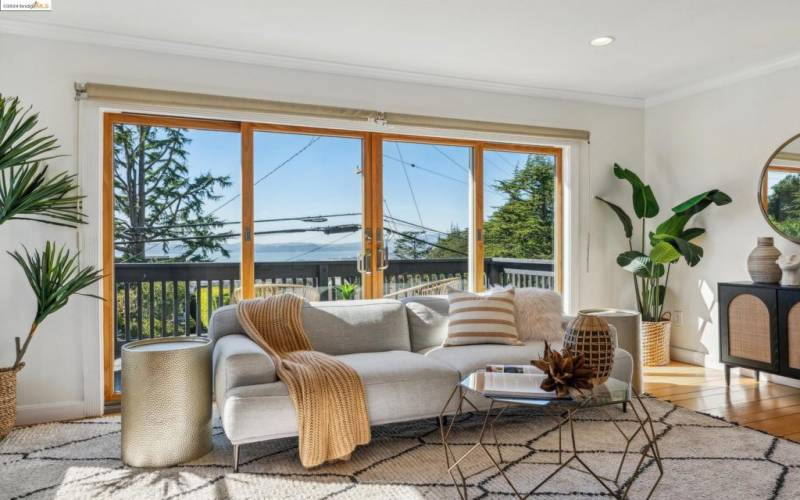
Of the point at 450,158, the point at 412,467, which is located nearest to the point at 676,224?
the point at 450,158

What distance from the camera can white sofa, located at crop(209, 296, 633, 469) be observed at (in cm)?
267

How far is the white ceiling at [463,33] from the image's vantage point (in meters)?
3.15

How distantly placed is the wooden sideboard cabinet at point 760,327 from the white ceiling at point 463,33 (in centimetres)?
165

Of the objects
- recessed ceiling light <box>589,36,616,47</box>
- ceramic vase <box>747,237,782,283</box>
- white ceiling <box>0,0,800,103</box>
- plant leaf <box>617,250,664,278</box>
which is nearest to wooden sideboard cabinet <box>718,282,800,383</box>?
ceramic vase <box>747,237,782,283</box>

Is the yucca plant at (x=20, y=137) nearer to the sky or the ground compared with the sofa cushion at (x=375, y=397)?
nearer to the sky

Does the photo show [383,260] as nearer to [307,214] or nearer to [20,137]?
[307,214]

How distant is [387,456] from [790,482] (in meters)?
1.76

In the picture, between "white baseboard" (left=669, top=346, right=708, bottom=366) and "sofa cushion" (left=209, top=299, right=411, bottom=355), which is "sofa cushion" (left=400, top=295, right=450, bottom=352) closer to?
"sofa cushion" (left=209, top=299, right=411, bottom=355)

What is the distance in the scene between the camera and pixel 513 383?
90.4 inches

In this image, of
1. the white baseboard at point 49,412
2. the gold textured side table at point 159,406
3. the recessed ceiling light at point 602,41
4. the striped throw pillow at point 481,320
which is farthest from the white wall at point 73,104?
the striped throw pillow at point 481,320

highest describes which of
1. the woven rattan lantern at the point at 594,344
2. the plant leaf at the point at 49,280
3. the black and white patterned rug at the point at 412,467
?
the plant leaf at the point at 49,280

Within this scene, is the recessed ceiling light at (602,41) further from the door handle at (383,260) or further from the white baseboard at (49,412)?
the white baseboard at (49,412)

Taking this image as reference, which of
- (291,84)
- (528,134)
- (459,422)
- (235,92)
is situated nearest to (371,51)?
(291,84)

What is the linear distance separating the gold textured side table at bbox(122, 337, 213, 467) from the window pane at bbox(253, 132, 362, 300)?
1398 millimetres
